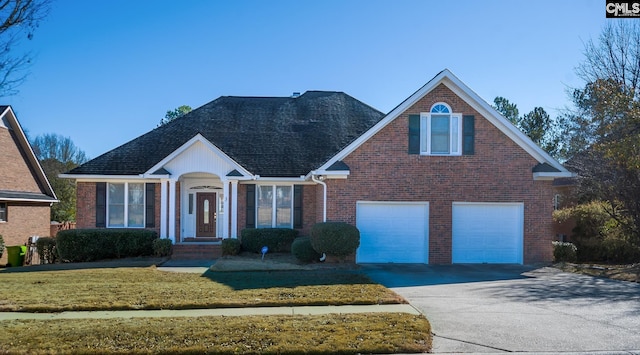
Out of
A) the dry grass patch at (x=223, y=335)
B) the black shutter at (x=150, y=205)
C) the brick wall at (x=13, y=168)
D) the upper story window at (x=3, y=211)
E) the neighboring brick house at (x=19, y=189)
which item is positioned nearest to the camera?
the dry grass patch at (x=223, y=335)

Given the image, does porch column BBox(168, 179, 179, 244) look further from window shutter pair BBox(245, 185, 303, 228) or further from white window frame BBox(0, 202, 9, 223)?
white window frame BBox(0, 202, 9, 223)

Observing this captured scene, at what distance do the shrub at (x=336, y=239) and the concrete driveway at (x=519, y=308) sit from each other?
2.80 feet

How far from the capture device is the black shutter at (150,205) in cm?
2089

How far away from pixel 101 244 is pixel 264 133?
26.9ft

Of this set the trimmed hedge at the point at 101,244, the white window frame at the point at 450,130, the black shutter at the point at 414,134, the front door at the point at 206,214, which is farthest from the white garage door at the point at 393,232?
the trimmed hedge at the point at 101,244

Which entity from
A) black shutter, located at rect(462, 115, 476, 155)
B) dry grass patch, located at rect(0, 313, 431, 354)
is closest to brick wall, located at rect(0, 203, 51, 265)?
dry grass patch, located at rect(0, 313, 431, 354)

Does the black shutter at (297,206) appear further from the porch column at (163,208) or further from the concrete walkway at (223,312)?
the concrete walkway at (223,312)

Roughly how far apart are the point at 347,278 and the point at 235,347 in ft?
22.3

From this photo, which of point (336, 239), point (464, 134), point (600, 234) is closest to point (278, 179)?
point (336, 239)

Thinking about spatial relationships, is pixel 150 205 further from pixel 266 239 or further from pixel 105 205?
pixel 266 239

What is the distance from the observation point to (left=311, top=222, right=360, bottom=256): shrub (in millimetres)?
16406

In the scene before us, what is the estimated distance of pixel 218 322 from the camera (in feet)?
28.8

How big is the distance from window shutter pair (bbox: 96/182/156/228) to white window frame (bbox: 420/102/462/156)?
1061 cm

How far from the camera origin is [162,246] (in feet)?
63.8
